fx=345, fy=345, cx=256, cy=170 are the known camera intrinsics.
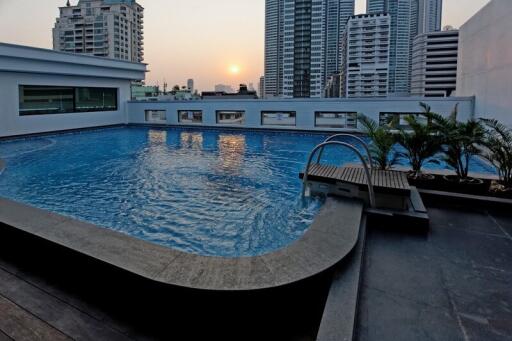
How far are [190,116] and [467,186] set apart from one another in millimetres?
17379

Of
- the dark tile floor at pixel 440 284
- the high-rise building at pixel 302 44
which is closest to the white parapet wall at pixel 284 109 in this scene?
the dark tile floor at pixel 440 284

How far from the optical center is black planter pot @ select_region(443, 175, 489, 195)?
5.04 m

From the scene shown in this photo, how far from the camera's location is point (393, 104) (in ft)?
50.5

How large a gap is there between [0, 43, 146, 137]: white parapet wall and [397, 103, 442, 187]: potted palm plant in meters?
15.9

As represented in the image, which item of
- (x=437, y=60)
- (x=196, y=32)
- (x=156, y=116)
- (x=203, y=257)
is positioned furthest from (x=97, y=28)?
(x=203, y=257)

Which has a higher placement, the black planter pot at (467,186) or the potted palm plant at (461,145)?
the potted palm plant at (461,145)

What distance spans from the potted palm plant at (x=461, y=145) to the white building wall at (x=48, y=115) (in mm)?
16923

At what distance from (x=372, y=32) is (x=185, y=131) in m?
81.8

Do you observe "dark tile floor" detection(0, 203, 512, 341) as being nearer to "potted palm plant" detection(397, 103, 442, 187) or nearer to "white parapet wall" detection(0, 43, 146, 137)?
"potted palm plant" detection(397, 103, 442, 187)

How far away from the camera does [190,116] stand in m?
20.6

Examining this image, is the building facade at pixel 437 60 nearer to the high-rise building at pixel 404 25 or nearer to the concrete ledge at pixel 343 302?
the high-rise building at pixel 404 25

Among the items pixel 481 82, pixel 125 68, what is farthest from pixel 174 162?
pixel 125 68

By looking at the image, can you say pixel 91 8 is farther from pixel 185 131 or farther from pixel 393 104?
pixel 393 104

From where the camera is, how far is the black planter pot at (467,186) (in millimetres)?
5043
